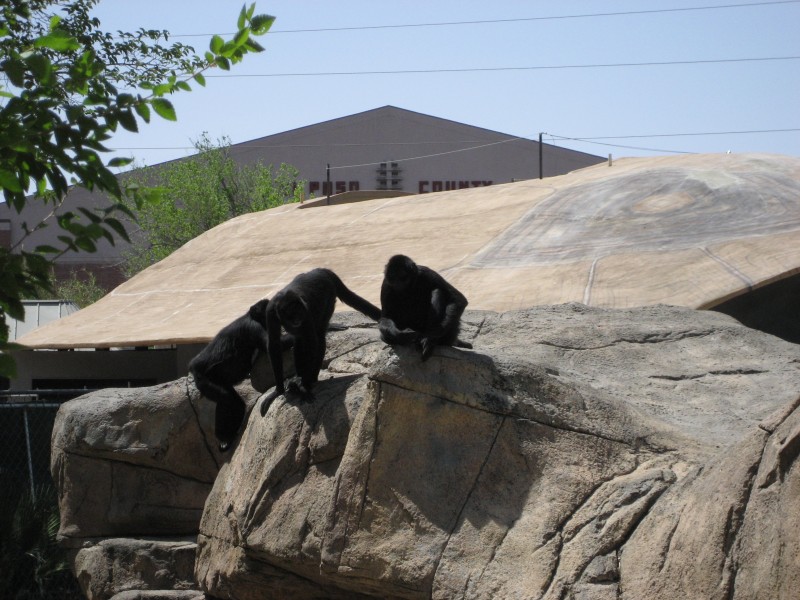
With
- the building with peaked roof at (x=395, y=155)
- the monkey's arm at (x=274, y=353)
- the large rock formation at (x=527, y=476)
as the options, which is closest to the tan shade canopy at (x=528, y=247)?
the large rock formation at (x=527, y=476)

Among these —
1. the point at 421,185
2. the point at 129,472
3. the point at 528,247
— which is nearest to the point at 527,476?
the point at 129,472

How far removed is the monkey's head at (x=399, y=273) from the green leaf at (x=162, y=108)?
372 cm

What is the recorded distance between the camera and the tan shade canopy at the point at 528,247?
11992 millimetres

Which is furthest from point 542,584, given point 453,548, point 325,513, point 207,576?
point 207,576

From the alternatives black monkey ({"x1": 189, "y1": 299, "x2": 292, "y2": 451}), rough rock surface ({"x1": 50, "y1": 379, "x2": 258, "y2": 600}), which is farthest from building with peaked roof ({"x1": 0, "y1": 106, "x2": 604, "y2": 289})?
black monkey ({"x1": 189, "y1": 299, "x2": 292, "y2": 451})

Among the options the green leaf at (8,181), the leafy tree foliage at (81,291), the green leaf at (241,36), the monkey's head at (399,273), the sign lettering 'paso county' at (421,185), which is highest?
the green leaf at (241,36)

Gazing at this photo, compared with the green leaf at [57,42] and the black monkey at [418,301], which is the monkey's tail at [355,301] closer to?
the black monkey at [418,301]

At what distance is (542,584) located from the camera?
17.4 ft

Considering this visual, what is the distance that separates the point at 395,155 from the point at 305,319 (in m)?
31.4

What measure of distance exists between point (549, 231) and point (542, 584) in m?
9.37

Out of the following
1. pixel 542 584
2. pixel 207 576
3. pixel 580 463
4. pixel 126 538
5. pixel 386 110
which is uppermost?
pixel 386 110

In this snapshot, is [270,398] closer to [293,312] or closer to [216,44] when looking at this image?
[293,312]

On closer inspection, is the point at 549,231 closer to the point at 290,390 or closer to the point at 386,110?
the point at 290,390

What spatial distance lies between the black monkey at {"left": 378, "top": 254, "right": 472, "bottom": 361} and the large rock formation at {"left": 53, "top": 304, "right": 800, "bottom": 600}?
320 mm
